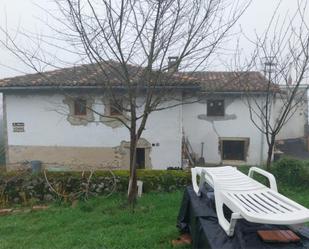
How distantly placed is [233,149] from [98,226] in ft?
37.6

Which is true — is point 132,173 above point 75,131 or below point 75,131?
below

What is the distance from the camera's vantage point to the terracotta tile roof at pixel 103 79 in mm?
6758

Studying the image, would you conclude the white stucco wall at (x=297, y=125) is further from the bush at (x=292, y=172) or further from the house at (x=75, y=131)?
the bush at (x=292, y=172)

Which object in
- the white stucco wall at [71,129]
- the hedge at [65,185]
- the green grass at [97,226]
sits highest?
the white stucco wall at [71,129]

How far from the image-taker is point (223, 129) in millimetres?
15797

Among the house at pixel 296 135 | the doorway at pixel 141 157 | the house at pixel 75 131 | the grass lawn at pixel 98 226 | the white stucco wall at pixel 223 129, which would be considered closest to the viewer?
the grass lawn at pixel 98 226

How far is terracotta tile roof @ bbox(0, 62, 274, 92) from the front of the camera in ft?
22.2

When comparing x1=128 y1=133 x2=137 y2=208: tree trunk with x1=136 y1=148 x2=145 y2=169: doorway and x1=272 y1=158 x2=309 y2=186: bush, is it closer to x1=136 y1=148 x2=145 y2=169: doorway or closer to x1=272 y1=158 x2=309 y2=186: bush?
x1=272 y1=158 x2=309 y2=186: bush

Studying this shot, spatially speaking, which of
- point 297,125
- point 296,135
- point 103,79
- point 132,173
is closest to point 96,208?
point 132,173

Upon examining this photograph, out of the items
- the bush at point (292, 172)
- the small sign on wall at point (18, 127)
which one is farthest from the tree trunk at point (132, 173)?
the small sign on wall at point (18, 127)

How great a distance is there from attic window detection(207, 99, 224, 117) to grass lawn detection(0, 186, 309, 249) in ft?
28.2

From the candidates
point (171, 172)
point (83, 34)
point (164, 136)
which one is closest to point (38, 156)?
point (164, 136)

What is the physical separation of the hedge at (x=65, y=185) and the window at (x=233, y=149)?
8.43m

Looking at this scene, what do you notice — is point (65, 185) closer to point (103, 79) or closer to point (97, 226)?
point (97, 226)
